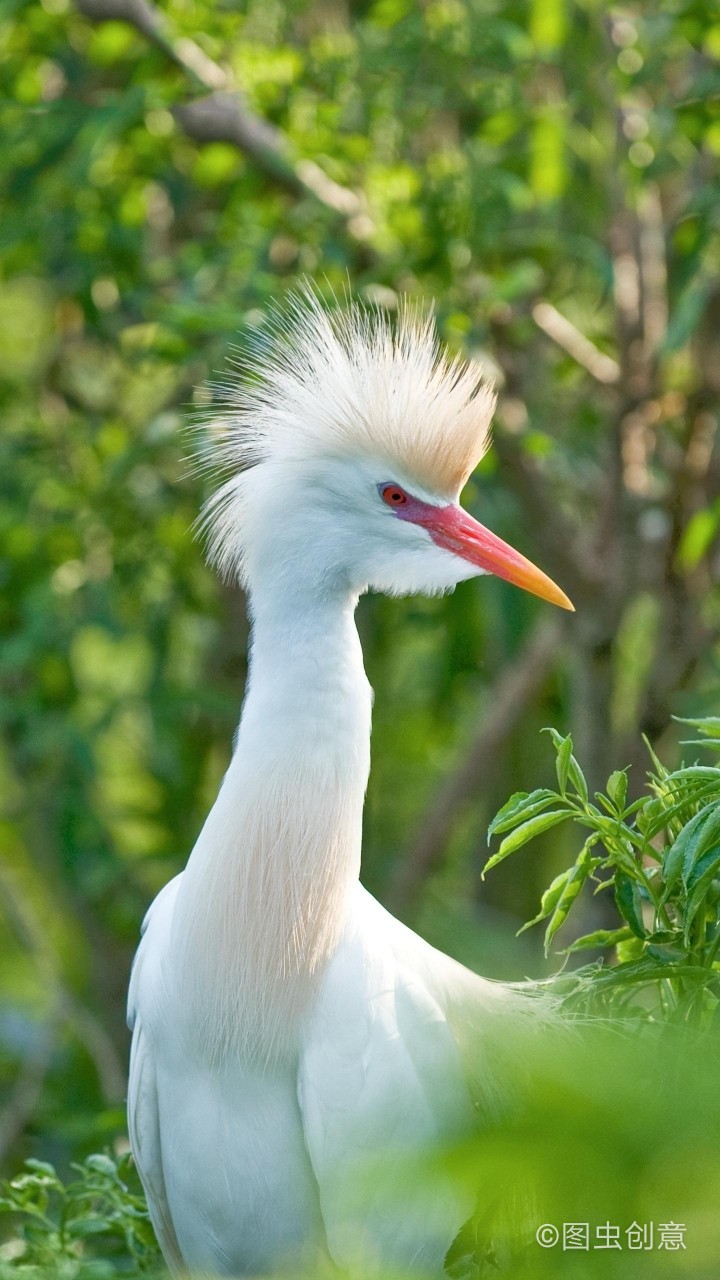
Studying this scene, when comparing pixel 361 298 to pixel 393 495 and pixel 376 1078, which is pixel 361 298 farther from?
pixel 376 1078

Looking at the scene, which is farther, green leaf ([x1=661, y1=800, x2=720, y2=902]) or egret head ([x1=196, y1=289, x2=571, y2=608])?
egret head ([x1=196, y1=289, x2=571, y2=608])

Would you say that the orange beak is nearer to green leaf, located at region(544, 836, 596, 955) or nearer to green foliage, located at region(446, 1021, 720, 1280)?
green leaf, located at region(544, 836, 596, 955)

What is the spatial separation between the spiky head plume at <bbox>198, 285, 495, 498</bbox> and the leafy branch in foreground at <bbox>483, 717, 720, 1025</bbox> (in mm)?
735

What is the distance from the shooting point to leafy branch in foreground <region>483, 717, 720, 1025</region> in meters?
1.17

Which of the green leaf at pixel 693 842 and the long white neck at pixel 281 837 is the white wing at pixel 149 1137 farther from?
the green leaf at pixel 693 842

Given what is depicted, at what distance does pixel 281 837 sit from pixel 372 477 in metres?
0.53

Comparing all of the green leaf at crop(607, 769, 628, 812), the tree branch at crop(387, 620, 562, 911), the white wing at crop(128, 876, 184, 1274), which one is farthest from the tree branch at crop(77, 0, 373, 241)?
the green leaf at crop(607, 769, 628, 812)

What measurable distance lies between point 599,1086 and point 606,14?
127 inches

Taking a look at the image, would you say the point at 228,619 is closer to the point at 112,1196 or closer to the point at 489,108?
the point at 489,108

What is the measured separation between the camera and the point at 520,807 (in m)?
1.25

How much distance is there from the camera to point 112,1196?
1.94 metres

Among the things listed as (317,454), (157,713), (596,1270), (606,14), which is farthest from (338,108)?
(596,1270)

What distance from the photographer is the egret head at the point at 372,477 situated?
1.92 metres

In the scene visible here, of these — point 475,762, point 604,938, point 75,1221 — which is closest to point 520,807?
point 604,938
